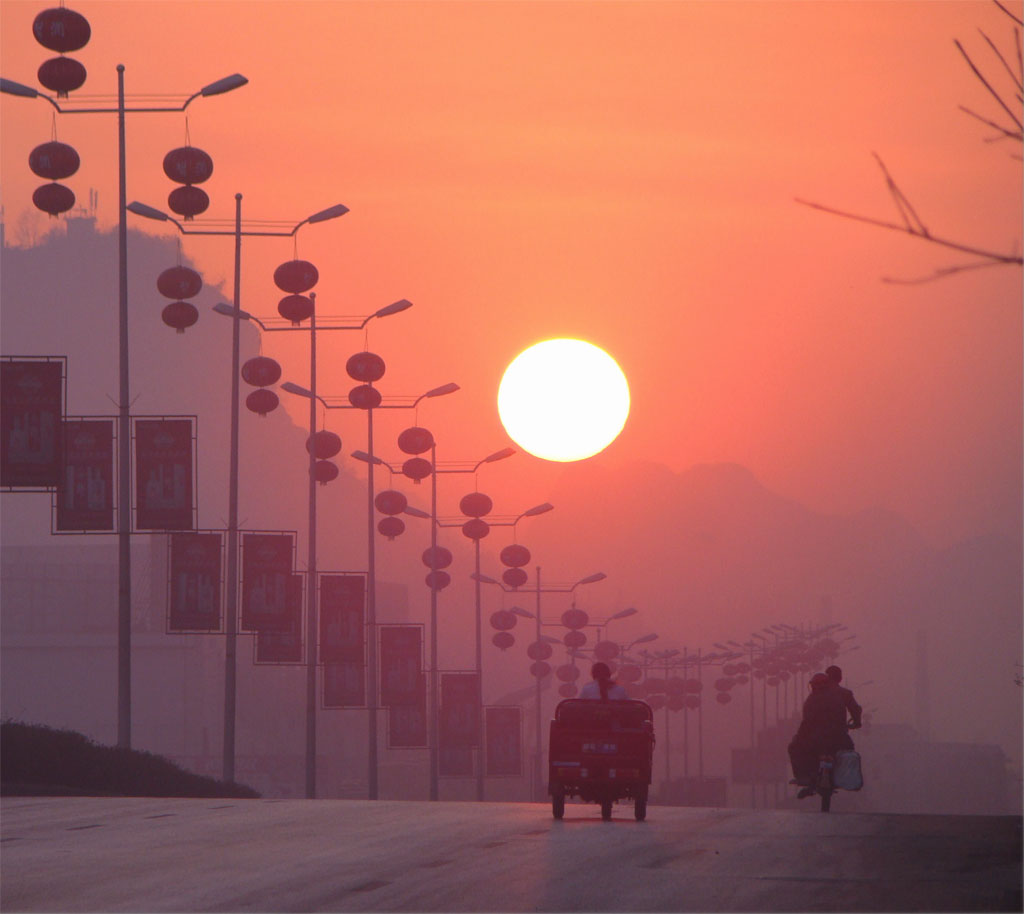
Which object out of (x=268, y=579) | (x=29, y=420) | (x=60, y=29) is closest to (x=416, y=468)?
(x=268, y=579)

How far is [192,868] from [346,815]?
6434mm

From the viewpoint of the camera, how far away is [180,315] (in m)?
36.3

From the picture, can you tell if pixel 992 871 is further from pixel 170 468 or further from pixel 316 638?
pixel 316 638

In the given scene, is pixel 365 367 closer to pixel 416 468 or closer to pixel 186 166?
pixel 416 468

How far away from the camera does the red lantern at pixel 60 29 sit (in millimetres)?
30953

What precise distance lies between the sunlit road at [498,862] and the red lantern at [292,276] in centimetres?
1974

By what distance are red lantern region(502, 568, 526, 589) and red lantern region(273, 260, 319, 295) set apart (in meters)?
25.9

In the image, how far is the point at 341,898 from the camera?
12492 mm

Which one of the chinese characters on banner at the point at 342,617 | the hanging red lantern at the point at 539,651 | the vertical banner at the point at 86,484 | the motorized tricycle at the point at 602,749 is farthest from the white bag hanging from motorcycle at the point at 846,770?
the hanging red lantern at the point at 539,651

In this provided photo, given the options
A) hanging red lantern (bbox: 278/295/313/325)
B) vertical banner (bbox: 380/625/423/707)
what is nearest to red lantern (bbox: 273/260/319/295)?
hanging red lantern (bbox: 278/295/313/325)

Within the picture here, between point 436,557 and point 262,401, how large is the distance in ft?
72.2

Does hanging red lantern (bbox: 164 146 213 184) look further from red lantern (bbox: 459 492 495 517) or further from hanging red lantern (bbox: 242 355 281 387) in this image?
red lantern (bbox: 459 492 495 517)

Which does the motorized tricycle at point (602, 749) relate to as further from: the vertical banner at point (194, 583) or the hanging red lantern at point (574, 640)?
the hanging red lantern at point (574, 640)

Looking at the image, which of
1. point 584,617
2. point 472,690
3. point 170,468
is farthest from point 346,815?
point 584,617
